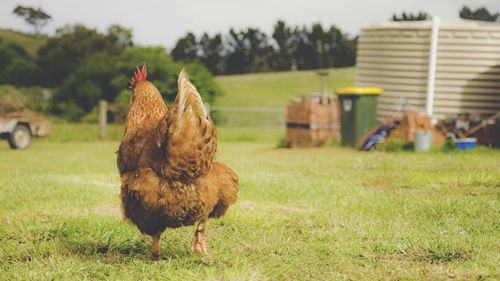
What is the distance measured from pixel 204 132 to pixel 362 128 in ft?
29.0

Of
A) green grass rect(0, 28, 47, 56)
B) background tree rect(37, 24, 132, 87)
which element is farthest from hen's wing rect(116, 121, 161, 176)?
green grass rect(0, 28, 47, 56)

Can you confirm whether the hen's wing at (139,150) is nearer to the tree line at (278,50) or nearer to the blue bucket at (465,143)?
the blue bucket at (465,143)

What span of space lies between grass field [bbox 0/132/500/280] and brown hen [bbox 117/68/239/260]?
39 centimetres

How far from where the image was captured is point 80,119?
1195 inches

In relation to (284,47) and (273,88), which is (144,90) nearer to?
(273,88)

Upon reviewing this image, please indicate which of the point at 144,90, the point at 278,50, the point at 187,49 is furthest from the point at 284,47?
the point at 144,90

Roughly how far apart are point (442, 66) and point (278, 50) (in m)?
70.1

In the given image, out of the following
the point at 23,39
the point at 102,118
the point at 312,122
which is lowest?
the point at 102,118

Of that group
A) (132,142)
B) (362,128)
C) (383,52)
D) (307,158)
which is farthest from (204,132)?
(383,52)

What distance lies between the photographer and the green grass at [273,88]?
4825 cm

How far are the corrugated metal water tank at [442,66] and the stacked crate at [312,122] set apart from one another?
4.36ft

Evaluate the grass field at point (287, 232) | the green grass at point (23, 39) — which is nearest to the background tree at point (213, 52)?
the green grass at point (23, 39)

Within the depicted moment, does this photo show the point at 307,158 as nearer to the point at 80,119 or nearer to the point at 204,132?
the point at 204,132

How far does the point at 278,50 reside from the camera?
80062mm
